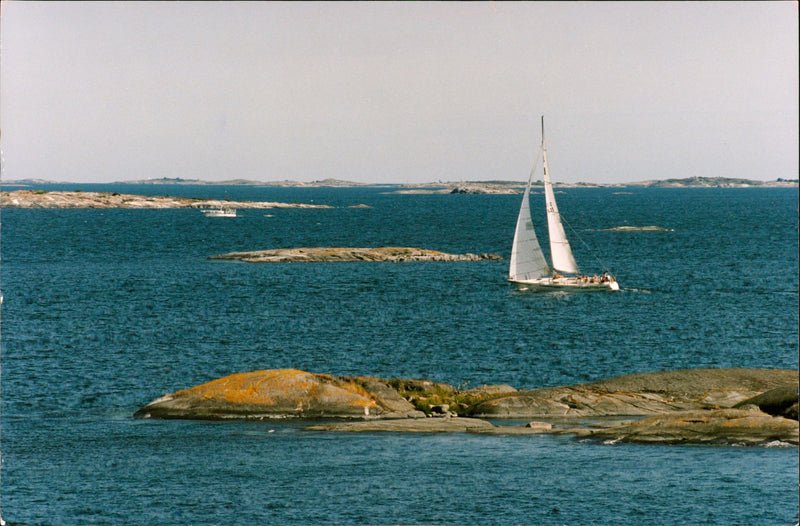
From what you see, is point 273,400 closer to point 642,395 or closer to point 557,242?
point 642,395

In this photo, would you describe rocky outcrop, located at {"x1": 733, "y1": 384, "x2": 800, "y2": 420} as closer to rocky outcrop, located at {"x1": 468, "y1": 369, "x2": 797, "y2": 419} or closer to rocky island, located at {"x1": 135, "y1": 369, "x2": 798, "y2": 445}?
rocky island, located at {"x1": 135, "y1": 369, "x2": 798, "y2": 445}

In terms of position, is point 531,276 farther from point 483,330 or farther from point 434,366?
point 434,366

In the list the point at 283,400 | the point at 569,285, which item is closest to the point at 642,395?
the point at 283,400

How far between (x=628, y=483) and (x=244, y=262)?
101m

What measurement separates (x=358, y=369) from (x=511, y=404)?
15.4 m

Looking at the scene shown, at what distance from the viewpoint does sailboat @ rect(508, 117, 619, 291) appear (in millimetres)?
101750

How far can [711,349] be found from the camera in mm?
69062

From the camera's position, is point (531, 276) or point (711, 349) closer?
point (711, 349)

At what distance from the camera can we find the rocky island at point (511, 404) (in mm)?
44281

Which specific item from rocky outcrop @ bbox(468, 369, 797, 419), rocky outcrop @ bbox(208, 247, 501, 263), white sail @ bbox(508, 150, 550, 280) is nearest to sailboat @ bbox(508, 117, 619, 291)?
white sail @ bbox(508, 150, 550, 280)

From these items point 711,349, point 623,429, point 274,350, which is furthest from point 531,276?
point 623,429

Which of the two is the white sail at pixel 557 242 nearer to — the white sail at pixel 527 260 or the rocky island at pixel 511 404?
the white sail at pixel 527 260

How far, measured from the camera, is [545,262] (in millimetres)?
103500

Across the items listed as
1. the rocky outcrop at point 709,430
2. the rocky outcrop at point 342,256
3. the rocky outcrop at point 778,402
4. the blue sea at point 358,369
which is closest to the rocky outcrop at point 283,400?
the blue sea at point 358,369
